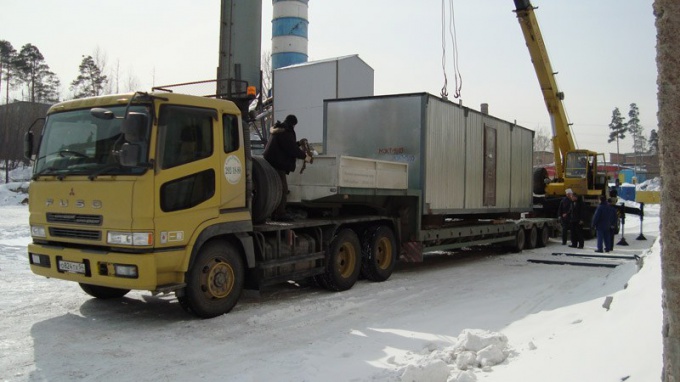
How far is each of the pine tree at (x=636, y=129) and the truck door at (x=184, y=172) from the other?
10295 centimetres

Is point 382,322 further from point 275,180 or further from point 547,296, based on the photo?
point 547,296

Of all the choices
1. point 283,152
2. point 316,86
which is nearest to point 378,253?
point 283,152

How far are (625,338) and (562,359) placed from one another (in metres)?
0.49

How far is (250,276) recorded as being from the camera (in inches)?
303

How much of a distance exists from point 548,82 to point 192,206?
1622cm

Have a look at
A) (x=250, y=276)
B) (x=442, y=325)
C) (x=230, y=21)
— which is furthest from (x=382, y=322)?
(x=230, y=21)

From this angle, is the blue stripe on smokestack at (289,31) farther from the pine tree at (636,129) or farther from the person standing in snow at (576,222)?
the pine tree at (636,129)

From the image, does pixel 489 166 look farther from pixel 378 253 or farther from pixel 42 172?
pixel 42 172

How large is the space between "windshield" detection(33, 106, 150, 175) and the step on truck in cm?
1

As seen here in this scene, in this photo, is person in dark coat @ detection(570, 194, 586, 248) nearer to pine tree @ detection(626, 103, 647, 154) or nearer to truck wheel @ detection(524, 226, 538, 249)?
truck wheel @ detection(524, 226, 538, 249)

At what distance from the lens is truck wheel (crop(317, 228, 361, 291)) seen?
8.98 meters

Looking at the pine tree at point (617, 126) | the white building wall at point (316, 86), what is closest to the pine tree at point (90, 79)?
the white building wall at point (316, 86)

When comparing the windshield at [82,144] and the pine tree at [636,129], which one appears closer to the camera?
the windshield at [82,144]

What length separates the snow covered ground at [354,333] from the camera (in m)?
4.48
